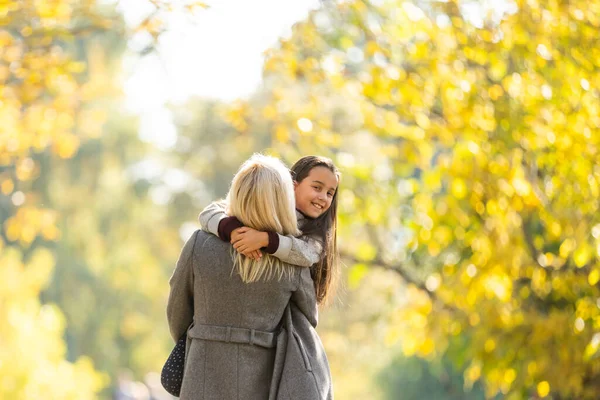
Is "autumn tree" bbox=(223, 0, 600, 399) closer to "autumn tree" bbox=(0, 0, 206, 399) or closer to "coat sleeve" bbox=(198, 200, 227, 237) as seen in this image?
"autumn tree" bbox=(0, 0, 206, 399)

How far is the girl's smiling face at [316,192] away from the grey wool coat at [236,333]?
8.1 inches

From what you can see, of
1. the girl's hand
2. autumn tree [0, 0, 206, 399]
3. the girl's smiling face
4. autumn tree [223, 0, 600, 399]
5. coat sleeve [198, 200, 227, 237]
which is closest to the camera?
the girl's hand

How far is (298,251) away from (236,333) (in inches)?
12.2

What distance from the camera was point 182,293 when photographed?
3621 mm

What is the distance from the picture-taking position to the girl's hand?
3.45 m

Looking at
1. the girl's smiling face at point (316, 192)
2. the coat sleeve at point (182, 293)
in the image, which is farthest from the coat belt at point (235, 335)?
the girl's smiling face at point (316, 192)

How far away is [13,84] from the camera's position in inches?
301

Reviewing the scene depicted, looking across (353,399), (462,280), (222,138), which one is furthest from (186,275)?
(222,138)

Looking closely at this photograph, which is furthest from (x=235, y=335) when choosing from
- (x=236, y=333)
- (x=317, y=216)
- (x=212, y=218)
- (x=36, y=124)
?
(x=36, y=124)

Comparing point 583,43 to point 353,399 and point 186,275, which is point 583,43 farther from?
point 353,399

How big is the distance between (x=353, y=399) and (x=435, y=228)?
1761 cm

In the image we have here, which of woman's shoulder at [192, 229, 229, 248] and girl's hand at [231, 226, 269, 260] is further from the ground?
girl's hand at [231, 226, 269, 260]

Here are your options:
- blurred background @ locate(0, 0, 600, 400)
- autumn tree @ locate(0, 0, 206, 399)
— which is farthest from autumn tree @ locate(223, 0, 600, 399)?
autumn tree @ locate(0, 0, 206, 399)

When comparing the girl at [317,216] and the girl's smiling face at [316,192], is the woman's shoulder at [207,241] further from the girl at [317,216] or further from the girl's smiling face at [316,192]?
the girl's smiling face at [316,192]
